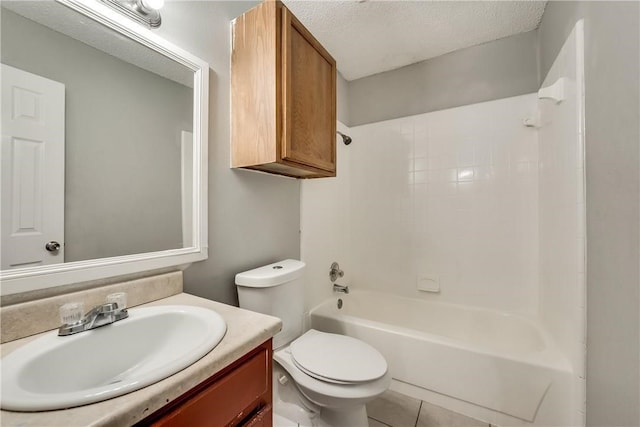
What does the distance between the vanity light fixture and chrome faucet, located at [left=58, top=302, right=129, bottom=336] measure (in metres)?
0.93

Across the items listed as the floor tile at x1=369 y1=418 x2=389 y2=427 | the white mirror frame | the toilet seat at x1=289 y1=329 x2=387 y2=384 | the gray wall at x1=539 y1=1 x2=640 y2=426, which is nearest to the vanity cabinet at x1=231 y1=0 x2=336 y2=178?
the white mirror frame

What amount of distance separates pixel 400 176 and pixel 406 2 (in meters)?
1.15

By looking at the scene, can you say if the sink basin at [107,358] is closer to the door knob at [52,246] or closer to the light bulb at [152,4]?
the door knob at [52,246]

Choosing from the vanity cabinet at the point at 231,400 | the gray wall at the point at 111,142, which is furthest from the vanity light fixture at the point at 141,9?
the vanity cabinet at the point at 231,400

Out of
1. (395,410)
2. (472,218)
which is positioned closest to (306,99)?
(472,218)

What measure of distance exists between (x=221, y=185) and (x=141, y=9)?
25.9 inches

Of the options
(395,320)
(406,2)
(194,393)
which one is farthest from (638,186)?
(395,320)

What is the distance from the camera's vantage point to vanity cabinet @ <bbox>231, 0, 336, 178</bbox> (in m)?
1.05

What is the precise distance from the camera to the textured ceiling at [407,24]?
4.81 feet

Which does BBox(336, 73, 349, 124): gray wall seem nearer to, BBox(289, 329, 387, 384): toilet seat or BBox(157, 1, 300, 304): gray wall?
BBox(157, 1, 300, 304): gray wall

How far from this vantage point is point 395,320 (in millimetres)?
2037

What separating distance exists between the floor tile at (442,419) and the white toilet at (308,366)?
42cm

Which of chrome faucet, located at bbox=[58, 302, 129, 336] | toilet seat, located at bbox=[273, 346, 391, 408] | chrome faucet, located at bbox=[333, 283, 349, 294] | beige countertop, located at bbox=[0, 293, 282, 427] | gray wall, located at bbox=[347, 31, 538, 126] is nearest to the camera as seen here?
beige countertop, located at bbox=[0, 293, 282, 427]

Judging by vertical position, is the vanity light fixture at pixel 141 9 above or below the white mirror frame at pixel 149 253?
above
